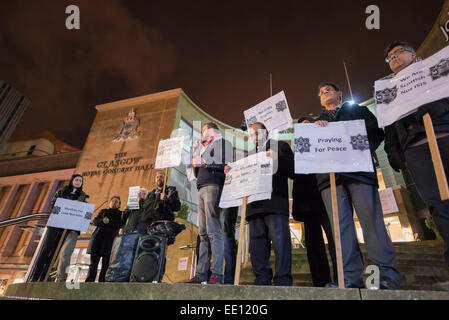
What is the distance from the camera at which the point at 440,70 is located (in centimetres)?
218

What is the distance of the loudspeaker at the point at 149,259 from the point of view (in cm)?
298

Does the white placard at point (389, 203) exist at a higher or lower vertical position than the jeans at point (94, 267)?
higher

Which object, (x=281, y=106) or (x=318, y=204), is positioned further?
(x=281, y=106)

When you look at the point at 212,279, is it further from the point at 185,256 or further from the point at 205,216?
the point at 185,256

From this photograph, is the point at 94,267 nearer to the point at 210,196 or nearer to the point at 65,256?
the point at 65,256

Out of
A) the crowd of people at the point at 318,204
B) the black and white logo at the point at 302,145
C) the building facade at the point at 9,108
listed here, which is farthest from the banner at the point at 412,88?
the building facade at the point at 9,108

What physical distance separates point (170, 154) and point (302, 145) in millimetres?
2718

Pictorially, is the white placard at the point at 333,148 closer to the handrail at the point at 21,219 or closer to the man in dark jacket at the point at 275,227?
the man in dark jacket at the point at 275,227

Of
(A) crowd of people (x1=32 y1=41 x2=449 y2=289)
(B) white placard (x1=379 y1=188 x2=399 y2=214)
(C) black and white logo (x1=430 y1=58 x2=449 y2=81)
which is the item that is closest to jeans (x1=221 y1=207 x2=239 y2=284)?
(A) crowd of people (x1=32 y1=41 x2=449 y2=289)

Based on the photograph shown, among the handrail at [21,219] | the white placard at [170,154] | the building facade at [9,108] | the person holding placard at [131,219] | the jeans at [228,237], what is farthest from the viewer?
the building facade at [9,108]

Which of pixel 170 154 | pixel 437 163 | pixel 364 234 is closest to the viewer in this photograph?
pixel 437 163

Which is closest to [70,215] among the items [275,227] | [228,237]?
[228,237]

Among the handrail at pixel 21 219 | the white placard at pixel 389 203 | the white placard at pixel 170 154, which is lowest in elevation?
the handrail at pixel 21 219

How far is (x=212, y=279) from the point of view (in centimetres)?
287
